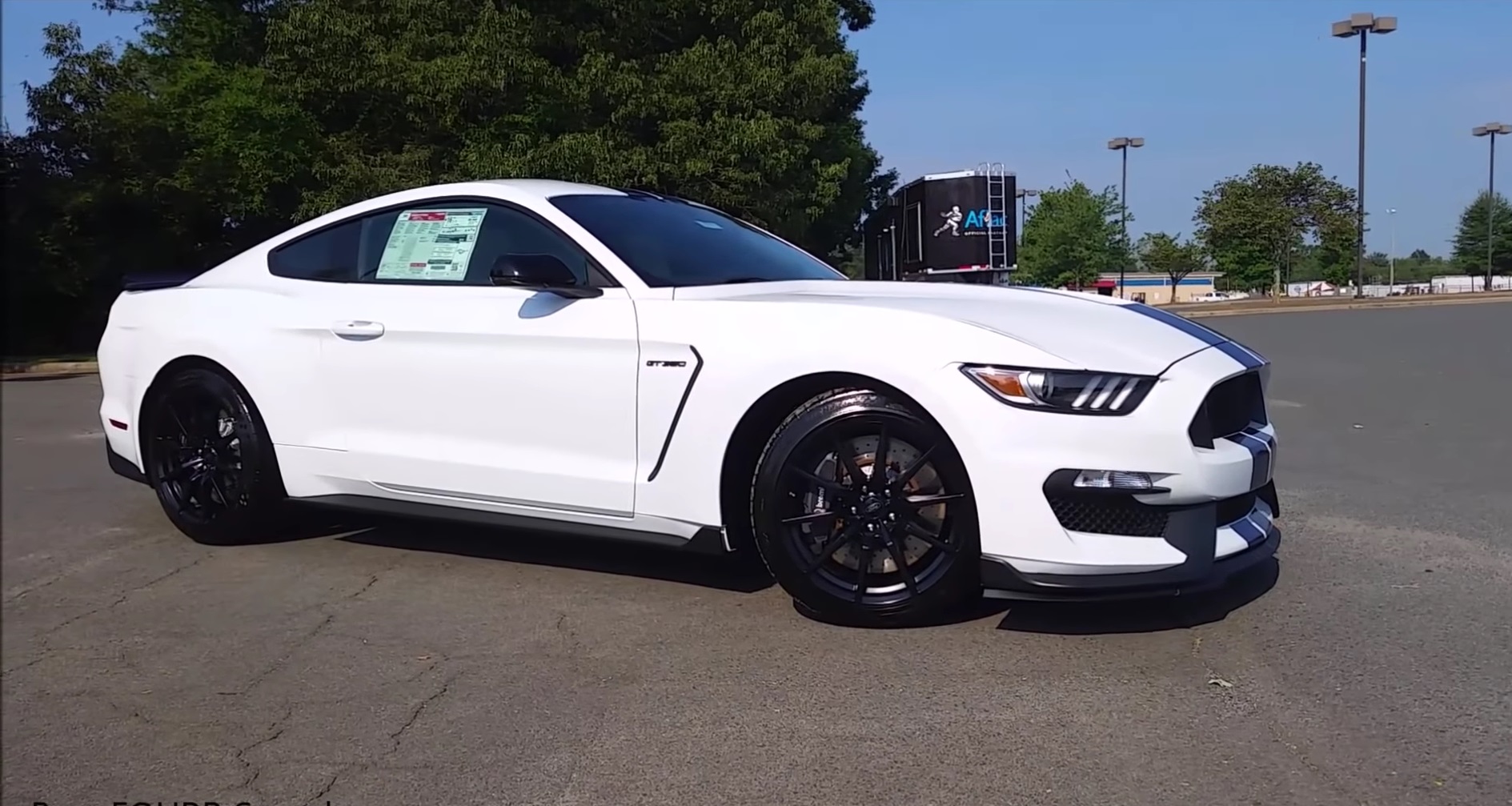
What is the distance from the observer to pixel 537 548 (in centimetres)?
493

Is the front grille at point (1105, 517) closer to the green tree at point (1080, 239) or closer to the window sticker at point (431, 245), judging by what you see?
the window sticker at point (431, 245)

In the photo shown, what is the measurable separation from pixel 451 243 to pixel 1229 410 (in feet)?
9.49

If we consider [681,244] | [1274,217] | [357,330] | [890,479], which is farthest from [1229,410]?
[1274,217]

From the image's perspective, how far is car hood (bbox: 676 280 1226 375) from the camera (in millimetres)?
3477

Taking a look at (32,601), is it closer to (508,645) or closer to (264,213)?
(508,645)

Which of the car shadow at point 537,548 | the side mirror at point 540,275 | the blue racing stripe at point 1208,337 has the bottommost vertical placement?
the car shadow at point 537,548

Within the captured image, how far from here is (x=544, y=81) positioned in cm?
2520

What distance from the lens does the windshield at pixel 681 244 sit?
14.3ft

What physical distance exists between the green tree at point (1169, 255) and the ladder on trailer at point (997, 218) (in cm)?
3868

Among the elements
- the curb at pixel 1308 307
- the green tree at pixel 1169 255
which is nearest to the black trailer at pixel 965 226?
the curb at pixel 1308 307

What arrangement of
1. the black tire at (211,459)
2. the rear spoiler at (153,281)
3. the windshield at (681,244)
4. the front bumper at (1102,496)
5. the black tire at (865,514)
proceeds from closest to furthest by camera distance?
the front bumper at (1102,496)
the black tire at (865,514)
the windshield at (681,244)
the black tire at (211,459)
the rear spoiler at (153,281)

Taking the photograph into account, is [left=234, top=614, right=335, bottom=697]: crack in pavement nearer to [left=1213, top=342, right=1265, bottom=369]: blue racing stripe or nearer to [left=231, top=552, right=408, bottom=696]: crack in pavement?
[left=231, top=552, right=408, bottom=696]: crack in pavement

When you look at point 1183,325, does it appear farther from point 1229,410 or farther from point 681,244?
point 681,244

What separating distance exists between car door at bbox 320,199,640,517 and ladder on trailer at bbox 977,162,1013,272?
634 inches
